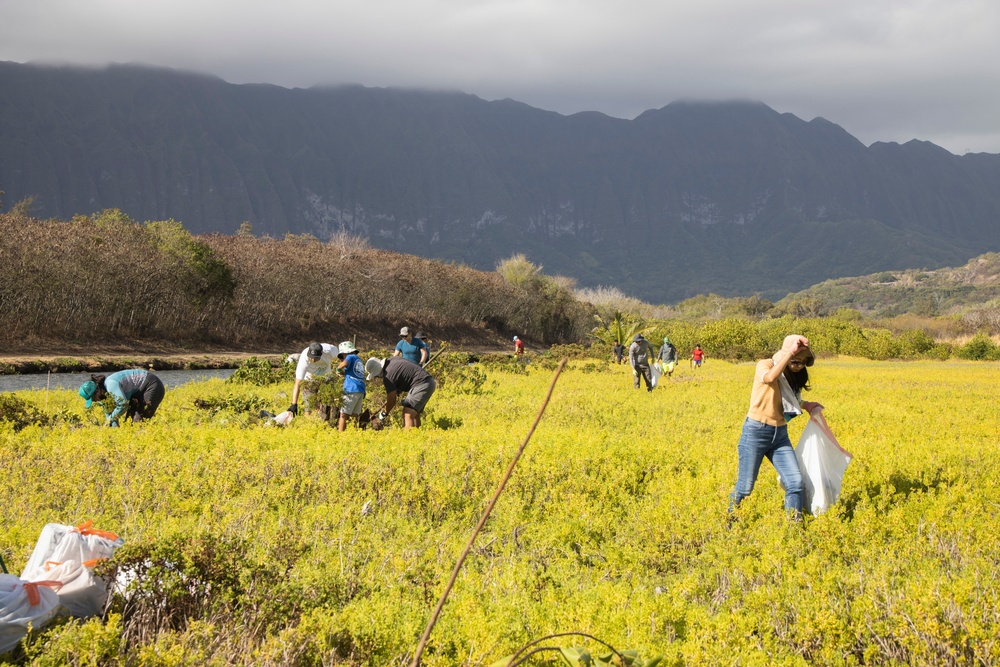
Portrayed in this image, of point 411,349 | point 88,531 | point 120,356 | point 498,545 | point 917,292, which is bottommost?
point 120,356

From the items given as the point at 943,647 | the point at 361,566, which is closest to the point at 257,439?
the point at 361,566

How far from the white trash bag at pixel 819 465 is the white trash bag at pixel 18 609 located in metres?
5.87

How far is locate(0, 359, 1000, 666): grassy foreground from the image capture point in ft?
14.3

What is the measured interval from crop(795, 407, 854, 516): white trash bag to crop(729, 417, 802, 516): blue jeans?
0.29ft

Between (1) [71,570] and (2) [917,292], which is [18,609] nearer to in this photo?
(1) [71,570]

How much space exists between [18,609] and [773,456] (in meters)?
5.87

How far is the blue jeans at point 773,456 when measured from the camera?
6.95 meters

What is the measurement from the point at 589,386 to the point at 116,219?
43.2m

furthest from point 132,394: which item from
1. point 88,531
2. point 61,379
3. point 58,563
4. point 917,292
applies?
point 917,292

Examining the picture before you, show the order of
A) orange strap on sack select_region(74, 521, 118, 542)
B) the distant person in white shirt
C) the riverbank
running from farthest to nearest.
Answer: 1. the riverbank
2. the distant person in white shirt
3. orange strap on sack select_region(74, 521, 118, 542)

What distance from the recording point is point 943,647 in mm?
4281

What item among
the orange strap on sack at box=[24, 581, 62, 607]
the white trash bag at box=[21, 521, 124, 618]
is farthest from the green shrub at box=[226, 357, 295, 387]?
the orange strap on sack at box=[24, 581, 62, 607]

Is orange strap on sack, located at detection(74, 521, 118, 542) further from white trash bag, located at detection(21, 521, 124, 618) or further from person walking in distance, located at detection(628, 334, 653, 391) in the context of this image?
person walking in distance, located at detection(628, 334, 653, 391)

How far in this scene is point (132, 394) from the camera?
479 inches
